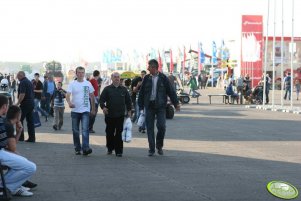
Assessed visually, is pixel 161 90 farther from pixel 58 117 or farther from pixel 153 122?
pixel 58 117

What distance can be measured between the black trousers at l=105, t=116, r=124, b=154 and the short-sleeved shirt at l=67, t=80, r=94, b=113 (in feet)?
1.69

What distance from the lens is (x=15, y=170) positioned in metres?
8.16

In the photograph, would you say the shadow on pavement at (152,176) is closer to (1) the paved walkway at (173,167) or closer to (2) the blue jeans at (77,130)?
(1) the paved walkway at (173,167)

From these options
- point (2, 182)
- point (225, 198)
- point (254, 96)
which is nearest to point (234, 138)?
point (225, 198)

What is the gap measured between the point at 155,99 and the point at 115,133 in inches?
41.5

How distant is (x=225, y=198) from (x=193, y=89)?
3319cm

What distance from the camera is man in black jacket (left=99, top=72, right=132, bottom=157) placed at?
12984 millimetres

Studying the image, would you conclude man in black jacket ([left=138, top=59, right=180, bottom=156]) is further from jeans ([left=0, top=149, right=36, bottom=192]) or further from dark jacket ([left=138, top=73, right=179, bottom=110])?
jeans ([left=0, top=149, right=36, bottom=192])

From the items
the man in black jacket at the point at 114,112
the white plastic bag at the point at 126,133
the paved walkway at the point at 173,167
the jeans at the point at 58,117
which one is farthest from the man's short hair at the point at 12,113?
the jeans at the point at 58,117

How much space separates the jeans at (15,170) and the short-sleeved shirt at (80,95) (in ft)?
16.2

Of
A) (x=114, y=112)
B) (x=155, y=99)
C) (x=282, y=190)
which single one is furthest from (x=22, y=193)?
(x=155, y=99)

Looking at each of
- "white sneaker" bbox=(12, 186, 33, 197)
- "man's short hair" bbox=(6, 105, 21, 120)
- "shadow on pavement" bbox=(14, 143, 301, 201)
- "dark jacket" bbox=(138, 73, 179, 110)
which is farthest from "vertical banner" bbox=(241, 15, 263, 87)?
"white sneaker" bbox=(12, 186, 33, 197)

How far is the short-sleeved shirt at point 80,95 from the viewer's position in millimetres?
13102

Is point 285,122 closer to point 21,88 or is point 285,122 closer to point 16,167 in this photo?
point 21,88
